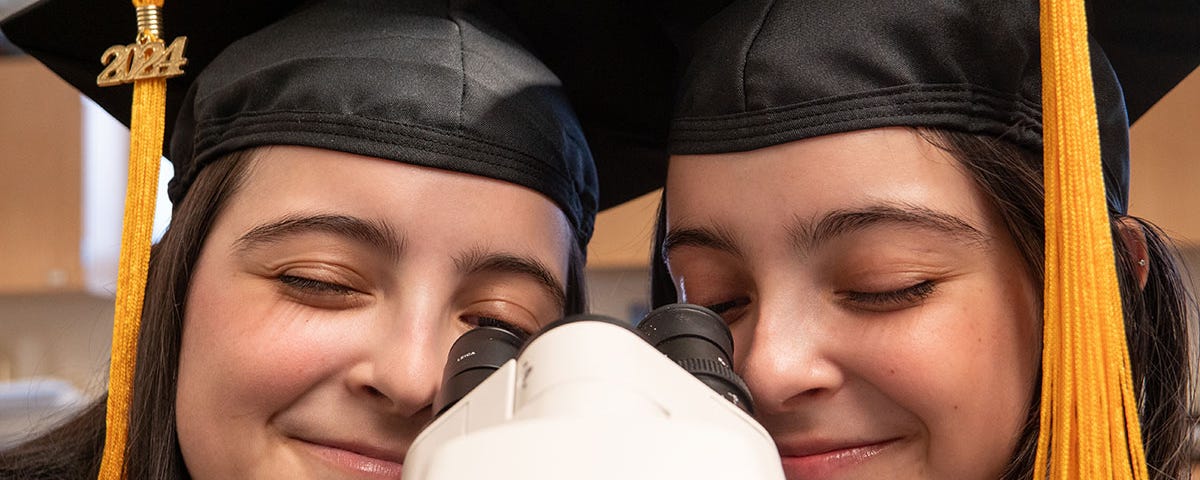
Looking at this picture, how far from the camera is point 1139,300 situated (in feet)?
3.37

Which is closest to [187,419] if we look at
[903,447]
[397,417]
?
[397,417]

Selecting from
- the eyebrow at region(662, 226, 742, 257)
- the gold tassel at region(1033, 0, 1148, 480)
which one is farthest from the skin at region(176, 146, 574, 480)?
the gold tassel at region(1033, 0, 1148, 480)

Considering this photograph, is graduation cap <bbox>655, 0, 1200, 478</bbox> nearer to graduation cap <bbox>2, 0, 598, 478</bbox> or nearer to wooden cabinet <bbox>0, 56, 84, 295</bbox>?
graduation cap <bbox>2, 0, 598, 478</bbox>

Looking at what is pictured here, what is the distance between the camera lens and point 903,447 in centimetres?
94

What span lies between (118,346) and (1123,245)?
95cm

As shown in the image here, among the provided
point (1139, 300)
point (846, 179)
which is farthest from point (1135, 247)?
point (846, 179)

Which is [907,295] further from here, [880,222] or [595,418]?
[595,418]

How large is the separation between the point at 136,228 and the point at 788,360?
0.66 metres

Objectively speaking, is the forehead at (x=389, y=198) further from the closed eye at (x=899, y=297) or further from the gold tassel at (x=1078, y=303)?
the gold tassel at (x=1078, y=303)

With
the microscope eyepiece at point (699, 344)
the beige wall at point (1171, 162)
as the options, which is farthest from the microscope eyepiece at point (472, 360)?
the beige wall at point (1171, 162)

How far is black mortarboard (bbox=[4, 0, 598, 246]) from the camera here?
42.3 inches

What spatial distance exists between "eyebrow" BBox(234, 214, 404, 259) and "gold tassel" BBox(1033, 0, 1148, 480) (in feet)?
1.80

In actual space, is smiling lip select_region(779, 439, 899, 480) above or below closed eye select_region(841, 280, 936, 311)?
below

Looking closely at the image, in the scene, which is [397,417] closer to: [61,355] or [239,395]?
[239,395]
